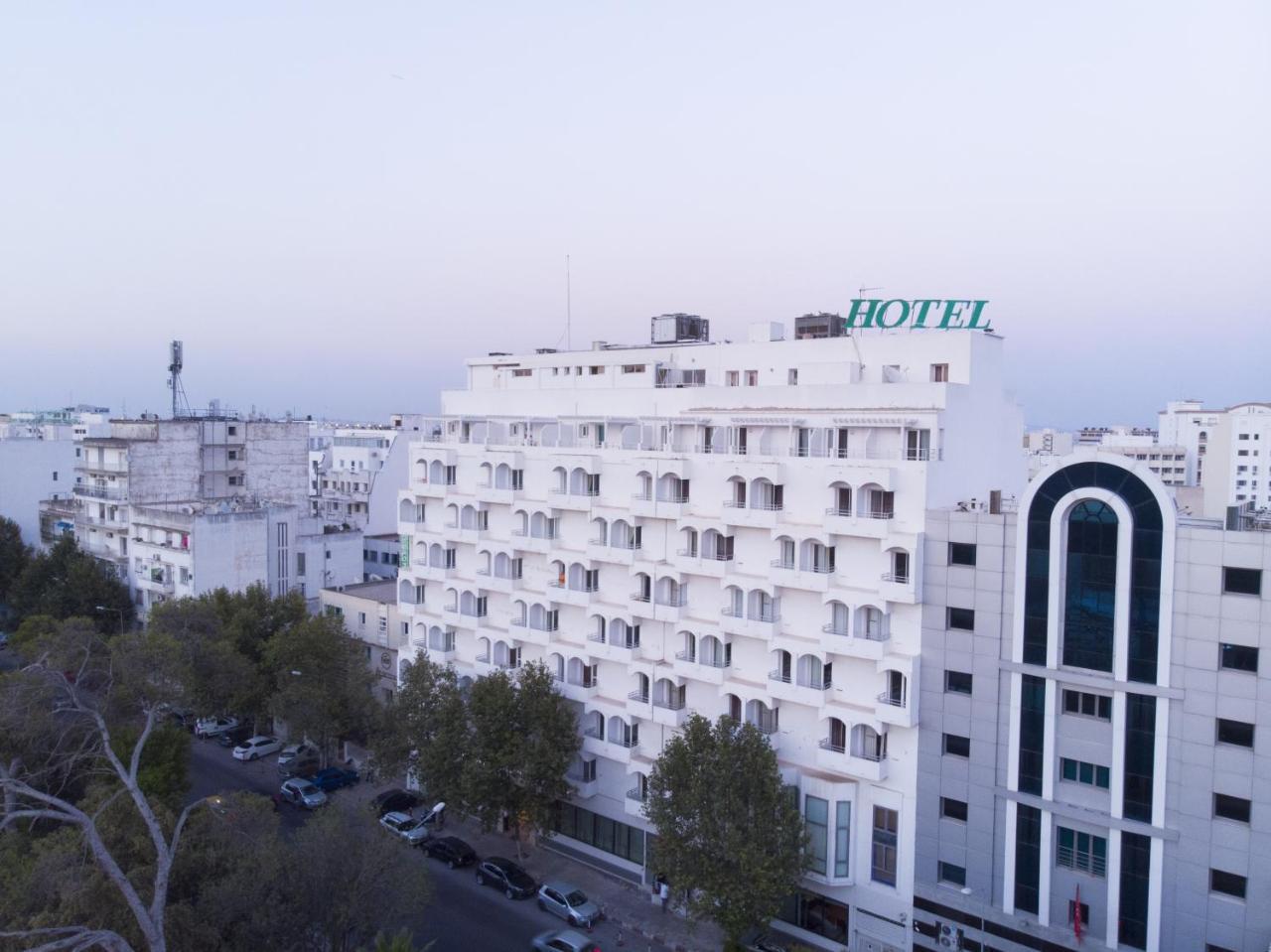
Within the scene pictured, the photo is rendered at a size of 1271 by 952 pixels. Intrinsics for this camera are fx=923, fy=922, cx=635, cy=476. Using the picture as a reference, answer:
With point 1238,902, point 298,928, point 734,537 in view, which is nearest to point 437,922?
point 298,928

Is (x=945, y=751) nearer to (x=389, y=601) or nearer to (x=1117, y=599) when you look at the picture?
(x=1117, y=599)

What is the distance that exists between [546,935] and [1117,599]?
2378cm

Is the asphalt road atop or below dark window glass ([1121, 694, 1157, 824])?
below

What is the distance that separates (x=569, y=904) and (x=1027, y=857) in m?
17.7

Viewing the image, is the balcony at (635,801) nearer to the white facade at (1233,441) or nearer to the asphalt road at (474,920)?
the asphalt road at (474,920)

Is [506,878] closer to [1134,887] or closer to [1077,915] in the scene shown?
[1077,915]

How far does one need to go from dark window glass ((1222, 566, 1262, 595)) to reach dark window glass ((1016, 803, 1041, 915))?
9.76 m

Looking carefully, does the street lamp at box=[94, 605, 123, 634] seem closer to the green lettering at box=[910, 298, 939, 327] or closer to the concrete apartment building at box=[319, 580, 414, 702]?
the concrete apartment building at box=[319, 580, 414, 702]

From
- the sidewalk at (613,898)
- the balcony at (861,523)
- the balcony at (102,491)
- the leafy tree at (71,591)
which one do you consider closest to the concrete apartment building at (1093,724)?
the balcony at (861,523)

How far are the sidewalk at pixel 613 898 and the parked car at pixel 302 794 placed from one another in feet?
10.6

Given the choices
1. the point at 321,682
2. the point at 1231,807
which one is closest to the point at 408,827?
the point at 321,682

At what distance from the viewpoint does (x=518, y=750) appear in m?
39.8

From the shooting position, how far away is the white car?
5412cm

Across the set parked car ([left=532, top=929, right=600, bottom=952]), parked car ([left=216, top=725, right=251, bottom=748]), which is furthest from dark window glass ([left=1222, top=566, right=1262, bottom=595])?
parked car ([left=216, top=725, right=251, bottom=748])
